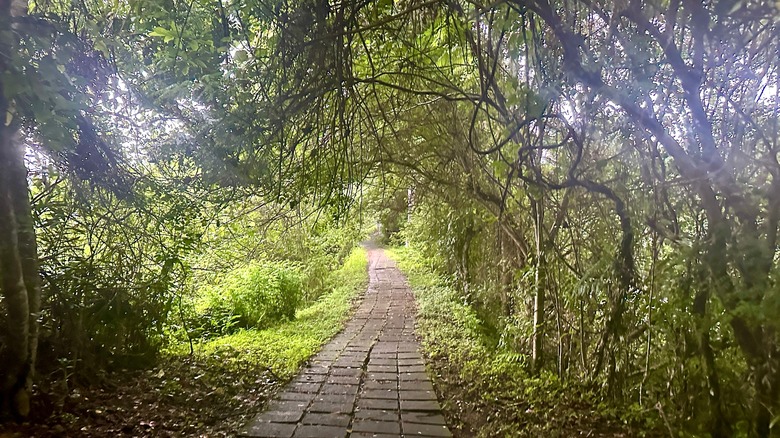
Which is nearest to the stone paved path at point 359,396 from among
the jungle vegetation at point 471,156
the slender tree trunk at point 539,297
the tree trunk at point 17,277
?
the slender tree trunk at point 539,297

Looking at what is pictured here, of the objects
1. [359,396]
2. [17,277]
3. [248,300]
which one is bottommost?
[359,396]

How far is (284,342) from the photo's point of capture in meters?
6.45

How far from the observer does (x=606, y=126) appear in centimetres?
314

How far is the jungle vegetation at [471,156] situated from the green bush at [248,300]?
2501 mm

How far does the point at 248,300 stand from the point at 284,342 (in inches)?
83.1

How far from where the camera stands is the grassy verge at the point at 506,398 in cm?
335

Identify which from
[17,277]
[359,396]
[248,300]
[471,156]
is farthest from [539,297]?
[248,300]

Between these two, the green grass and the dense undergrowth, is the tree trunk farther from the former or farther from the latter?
the green grass

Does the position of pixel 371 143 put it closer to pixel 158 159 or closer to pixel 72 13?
pixel 158 159

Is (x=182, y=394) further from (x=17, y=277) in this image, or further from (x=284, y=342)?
(x=284, y=342)

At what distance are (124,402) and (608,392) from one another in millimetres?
3906

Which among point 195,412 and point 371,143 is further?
point 371,143

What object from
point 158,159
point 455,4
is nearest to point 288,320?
point 158,159

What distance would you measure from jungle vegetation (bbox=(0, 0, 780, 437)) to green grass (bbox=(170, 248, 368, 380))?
32.8 inches
